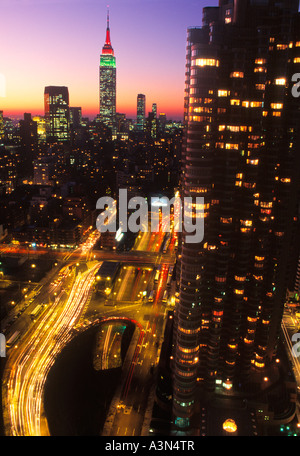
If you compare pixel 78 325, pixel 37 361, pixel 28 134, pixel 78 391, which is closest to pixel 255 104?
pixel 78 325

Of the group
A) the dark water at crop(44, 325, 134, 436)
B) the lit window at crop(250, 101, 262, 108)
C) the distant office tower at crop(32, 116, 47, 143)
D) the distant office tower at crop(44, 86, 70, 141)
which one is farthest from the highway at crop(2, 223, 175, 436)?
the distant office tower at crop(32, 116, 47, 143)

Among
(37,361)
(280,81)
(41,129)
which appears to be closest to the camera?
(280,81)

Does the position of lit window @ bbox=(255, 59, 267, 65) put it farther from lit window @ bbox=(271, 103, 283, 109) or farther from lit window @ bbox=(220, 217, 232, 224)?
lit window @ bbox=(220, 217, 232, 224)

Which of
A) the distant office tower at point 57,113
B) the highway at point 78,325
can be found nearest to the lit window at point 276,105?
the highway at point 78,325

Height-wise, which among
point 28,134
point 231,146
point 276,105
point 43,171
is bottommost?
point 43,171

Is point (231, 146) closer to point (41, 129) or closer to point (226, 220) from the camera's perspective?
point (226, 220)
